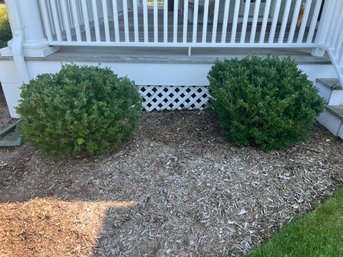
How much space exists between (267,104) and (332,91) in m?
1.09

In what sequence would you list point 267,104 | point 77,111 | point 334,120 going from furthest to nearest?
point 334,120 → point 267,104 → point 77,111

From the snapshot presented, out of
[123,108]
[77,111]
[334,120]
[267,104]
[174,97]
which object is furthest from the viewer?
[174,97]

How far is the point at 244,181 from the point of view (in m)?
2.46

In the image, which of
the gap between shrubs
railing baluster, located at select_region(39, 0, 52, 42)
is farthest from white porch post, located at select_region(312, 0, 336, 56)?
railing baluster, located at select_region(39, 0, 52, 42)

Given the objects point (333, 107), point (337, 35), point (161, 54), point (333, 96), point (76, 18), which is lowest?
point (333, 107)

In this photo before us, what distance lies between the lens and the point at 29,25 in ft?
10.4

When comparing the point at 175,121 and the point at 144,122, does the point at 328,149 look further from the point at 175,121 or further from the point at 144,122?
the point at 144,122

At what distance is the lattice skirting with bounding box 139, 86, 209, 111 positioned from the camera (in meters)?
3.61

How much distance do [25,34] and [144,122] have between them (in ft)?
5.32

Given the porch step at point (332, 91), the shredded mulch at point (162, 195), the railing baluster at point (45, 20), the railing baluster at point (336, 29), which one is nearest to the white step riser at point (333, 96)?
the porch step at point (332, 91)

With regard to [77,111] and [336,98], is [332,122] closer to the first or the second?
[336,98]

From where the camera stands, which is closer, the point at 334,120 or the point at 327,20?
the point at 334,120

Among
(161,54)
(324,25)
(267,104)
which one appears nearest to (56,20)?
(161,54)

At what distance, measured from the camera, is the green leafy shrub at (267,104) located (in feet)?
8.39
